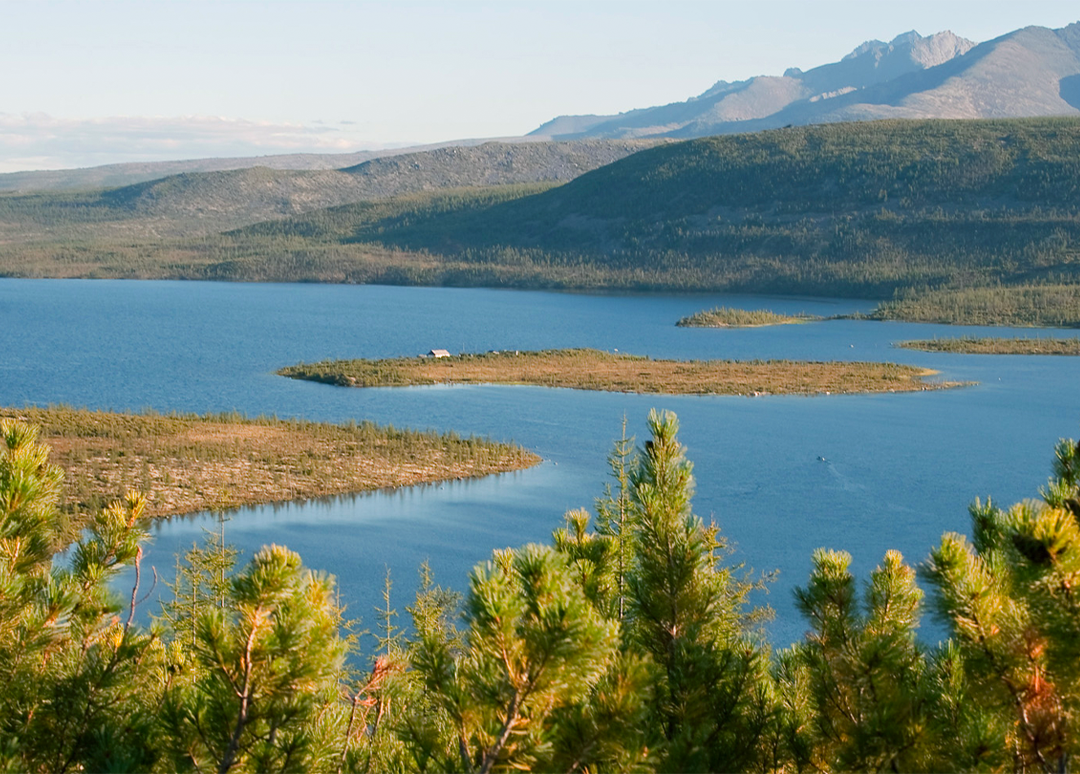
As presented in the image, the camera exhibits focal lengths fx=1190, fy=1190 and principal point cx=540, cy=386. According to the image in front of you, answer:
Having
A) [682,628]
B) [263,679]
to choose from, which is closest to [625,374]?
[682,628]

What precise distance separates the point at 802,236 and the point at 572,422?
113m

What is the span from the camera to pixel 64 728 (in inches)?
209

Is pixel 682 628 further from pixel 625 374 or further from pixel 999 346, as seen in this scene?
pixel 999 346

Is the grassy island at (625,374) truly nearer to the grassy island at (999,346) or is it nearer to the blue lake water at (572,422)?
the blue lake water at (572,422)

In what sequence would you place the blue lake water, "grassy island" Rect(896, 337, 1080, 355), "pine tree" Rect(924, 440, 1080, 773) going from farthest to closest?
1. "grassy island" Rect(896, 337, 1080, 355)
2. the blue lake water
3. "pine tree" Rect(924, 440, 1080, 773)

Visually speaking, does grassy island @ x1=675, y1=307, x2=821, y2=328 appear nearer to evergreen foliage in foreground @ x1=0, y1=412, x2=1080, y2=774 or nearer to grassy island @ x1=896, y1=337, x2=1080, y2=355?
grassy island @ x1=896, y1=337, x2=1080, y2=355

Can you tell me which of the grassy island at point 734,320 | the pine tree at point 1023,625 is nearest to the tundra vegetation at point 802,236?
the grassy island at point 734,320

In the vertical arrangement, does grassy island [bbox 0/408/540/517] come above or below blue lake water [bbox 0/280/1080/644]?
above

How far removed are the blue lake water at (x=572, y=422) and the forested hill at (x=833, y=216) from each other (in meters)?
37.4

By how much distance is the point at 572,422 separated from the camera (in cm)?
4944

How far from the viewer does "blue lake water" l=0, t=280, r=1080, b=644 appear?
1221 inches

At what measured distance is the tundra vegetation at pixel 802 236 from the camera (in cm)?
12800

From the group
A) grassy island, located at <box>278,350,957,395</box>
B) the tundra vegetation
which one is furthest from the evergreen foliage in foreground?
the tundra vegetation

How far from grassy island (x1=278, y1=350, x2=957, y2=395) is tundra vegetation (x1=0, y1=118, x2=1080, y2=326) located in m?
40.9
